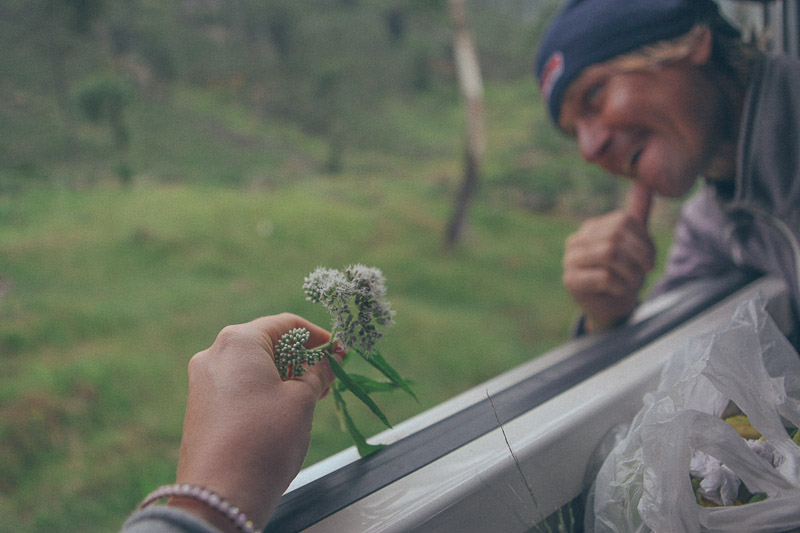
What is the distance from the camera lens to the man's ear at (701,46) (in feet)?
1.93

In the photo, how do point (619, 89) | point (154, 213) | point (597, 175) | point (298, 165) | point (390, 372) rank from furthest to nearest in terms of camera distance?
1. point (597, 175)
2. point (298, 165)
3. point (154, 213)
4. point (619, 89)
5. point (390, 372)

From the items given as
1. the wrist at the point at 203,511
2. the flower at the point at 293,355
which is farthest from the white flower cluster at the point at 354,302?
the wrist at the point at 203,511

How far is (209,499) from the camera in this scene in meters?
0.26

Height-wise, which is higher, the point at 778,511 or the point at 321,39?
the point at 321,39

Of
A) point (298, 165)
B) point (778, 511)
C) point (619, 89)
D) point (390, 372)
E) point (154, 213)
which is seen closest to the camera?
point (778, 511)

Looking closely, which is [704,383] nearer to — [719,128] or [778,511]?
[778,511]

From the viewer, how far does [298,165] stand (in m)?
1.99

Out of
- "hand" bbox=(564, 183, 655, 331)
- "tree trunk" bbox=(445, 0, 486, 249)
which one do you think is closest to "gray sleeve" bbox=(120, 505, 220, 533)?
"hand" bbox=(564, 183, 655, 331)

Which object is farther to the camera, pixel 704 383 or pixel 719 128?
pixel 719 128

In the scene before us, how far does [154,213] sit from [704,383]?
1464 millimetres

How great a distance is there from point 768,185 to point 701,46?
0.17m

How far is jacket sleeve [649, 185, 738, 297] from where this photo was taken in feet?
2.63

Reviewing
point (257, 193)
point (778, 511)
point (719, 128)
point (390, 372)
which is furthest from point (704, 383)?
point (257, 193)

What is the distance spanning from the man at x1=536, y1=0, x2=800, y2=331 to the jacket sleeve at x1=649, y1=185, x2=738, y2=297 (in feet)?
0.22
